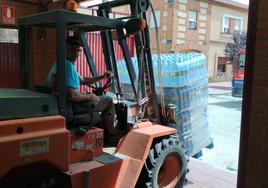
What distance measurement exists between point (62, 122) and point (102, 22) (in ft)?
3.86

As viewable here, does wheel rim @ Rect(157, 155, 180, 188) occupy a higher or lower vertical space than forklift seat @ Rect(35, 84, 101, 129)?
lower

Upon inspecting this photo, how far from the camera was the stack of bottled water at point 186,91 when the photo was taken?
5617mm

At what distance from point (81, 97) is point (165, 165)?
191cm

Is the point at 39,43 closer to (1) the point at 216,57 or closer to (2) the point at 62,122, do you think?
(2) the point at 62,122

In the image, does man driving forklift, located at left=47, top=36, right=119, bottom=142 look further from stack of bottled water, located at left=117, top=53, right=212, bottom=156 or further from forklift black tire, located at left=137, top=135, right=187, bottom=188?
stack of bottled water, located at left=117, top=53, right=212, bottom=156

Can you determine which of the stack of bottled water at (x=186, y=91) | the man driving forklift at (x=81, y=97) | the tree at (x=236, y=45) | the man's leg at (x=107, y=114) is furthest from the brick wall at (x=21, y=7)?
the tree at (x=236, y=45)

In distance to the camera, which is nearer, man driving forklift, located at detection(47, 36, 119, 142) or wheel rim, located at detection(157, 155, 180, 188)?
man driving forklift, located at detection(47, 36, 119, 142)

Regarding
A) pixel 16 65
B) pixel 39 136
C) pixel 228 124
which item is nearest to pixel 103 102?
pixel 39 136

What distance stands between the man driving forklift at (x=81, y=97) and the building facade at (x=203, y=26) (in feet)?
72.3

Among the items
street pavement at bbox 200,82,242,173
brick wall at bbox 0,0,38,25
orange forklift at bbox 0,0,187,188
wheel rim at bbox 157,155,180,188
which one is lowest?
street pavement at bbox 200,82,242,173

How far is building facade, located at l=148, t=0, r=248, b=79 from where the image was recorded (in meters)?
27.5

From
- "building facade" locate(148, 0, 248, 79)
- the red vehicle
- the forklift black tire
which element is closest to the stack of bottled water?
the forklift black tire

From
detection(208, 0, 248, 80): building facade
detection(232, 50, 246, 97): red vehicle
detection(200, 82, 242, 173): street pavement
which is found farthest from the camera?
detection(208, 0, 248, 80): building facade

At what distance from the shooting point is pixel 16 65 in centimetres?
886
